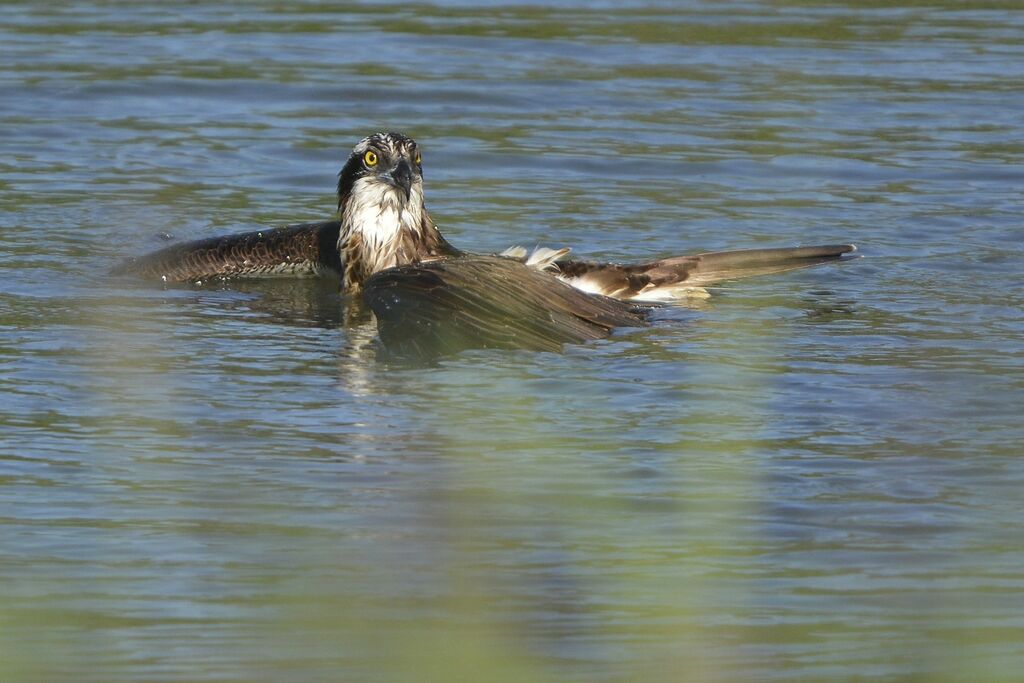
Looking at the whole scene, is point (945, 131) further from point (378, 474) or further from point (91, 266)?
point (378, 474)

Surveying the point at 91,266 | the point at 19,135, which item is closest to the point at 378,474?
the point at 91,266

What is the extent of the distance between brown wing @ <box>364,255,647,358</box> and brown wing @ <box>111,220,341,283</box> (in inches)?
60.4

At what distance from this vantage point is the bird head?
8977mm

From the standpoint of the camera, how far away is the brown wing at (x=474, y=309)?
7.64m

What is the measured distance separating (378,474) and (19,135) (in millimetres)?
7166

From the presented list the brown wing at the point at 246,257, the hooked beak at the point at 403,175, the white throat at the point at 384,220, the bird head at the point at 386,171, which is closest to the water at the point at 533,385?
the brown wing at the point at 246,257

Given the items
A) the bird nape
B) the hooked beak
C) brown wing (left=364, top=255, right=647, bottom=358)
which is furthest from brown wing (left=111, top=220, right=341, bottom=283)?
brown wing (left=364, top=255, right=647, bottom=358)

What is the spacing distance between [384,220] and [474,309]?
165 centimetres

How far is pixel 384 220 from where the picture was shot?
9.20 metres

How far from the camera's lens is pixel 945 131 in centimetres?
1229

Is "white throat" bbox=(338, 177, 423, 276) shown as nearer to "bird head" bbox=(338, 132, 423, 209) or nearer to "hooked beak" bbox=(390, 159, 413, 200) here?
"bird head" bbox=(338, 132, 423, 209)

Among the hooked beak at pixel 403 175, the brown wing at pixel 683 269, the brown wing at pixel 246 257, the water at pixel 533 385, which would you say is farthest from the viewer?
the brown wing at pixel 246 257

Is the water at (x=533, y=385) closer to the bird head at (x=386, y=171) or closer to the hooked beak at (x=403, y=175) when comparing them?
the bird head at (x=386, y=171)

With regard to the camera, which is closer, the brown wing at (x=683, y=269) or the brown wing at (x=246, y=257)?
the brown wing at (x=683, y=269)
